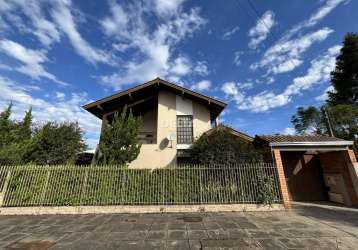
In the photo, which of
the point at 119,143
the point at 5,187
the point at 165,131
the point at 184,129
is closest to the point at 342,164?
the point at 184,129

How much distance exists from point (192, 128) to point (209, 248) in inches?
370

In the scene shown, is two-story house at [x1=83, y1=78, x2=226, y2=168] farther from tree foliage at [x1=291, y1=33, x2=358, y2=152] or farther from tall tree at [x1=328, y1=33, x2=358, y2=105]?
tall tree at [x1=328, y1=33, x2=358, y2=105]

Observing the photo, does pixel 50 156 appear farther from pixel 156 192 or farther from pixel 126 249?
pixel 126 249

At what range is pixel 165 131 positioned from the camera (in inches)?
516

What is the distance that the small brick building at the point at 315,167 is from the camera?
31.2ft

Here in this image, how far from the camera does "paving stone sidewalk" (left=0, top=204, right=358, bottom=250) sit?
4.76 meters

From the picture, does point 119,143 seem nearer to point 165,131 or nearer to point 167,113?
point 165,131

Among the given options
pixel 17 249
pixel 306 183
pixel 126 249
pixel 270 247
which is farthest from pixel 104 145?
pixel 306 183

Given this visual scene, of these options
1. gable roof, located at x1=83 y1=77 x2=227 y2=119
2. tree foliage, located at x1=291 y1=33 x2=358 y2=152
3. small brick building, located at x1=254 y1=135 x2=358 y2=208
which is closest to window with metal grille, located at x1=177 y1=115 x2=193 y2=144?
gable roof, located at x1=83 y1=77 x2=227 y2=119

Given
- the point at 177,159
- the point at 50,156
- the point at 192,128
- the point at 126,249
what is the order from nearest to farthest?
the point at 126,249
the point at 50,156
the point at 177,159
the point at 192,128

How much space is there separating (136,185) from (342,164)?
1169cm

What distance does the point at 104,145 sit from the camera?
10.3 m

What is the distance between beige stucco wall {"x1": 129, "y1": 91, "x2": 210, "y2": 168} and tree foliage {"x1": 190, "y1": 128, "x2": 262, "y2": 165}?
293cm

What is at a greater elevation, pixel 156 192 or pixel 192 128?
pixel 192 128
